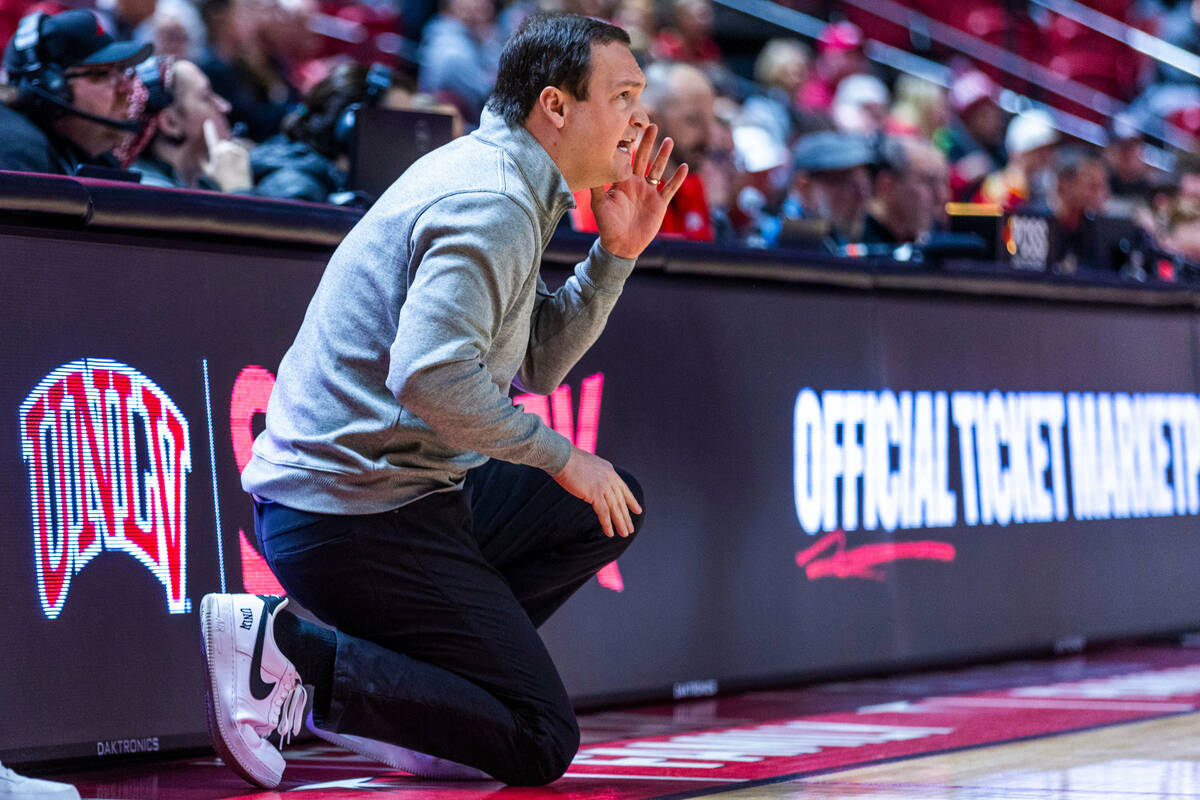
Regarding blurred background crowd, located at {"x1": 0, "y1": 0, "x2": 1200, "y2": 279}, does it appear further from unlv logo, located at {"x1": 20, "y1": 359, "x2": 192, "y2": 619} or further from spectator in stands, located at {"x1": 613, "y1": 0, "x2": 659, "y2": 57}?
unlv logo, located at {"x1": 20, "y1": 359, "x2": 192, "y2": 619}

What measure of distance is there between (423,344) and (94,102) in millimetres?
2007

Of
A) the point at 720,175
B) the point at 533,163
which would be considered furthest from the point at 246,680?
the point at 720,175

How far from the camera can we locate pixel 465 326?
95.4 inches

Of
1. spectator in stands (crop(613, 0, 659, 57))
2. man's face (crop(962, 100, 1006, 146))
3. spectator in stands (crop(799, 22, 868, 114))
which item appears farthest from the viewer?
man's face (crop(962, 100, 1006, 146))

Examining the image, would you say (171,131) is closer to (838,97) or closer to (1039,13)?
(838,97)

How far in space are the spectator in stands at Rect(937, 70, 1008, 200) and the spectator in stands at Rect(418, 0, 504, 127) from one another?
3035 millimetres

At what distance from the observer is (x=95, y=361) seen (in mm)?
2887

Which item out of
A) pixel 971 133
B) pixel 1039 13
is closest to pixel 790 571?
pixel 971 133

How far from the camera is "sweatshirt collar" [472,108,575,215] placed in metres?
2.64

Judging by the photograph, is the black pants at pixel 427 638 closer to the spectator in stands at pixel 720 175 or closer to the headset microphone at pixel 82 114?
the headset microphone at pixel 82 114

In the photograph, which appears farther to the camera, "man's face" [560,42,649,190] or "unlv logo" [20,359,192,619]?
"unlv logo" [20,359,192,619]

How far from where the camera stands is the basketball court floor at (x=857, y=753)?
2.69m

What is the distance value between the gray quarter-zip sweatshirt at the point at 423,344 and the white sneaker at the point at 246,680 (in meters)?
0.20

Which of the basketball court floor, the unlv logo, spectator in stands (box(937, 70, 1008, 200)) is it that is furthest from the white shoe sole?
spectator in stands (box(937, 70, 1008, 200))
